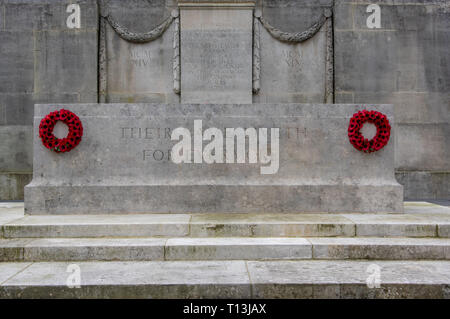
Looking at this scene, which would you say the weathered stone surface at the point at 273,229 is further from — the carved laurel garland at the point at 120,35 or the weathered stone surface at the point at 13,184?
the weathered stone surface at the point at 13,184

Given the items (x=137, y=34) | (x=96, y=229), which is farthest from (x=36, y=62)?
(x=96, y=229)

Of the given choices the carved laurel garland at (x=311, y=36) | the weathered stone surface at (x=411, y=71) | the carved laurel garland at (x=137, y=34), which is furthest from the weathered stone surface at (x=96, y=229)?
the weathered stone surface at (x=411, y=71)

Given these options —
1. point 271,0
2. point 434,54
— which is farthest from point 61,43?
point 434,54

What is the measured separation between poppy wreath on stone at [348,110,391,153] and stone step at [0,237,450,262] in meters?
2.14

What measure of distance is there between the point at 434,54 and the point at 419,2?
1.63m

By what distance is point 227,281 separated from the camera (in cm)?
403

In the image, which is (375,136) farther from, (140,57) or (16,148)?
(16,148)

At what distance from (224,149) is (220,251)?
7.44 feet

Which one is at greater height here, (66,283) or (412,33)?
(412,33)

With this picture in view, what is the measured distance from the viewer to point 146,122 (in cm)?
666

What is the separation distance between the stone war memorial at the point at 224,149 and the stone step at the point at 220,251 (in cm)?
2

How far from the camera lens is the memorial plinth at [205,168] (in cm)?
642
